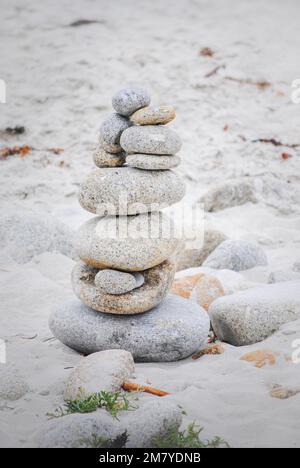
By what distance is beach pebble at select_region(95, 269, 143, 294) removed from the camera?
13.9ft

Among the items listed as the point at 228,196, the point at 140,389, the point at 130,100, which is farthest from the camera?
the point at 228,196

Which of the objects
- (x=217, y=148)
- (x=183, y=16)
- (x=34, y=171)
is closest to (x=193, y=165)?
(x=217, y=148)

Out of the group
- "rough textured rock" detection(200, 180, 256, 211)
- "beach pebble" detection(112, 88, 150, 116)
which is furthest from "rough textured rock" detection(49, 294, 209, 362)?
"rough textured rock" detection(200, 180, 256, 211)

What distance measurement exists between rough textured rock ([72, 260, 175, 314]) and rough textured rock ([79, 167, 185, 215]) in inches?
21.2

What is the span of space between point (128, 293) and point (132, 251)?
358 mm

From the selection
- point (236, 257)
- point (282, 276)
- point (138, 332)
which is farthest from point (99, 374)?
point (236, 257)

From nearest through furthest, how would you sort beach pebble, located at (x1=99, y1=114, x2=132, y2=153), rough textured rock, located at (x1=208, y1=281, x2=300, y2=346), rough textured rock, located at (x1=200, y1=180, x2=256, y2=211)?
1. rough textured rock, located at (x1=208, y1=281, x2=300, y2=346)
2. beach pebble, located at (x1=99, y1=114, x2=132, y2=153)
3. rough textured rock, located at (x1=200, y1=180, x2=256, y2=211)

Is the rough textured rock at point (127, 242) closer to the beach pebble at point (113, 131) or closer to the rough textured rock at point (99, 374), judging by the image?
the beach pebble at point (113, 131)

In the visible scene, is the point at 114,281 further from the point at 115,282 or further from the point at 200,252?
the point at 200,252

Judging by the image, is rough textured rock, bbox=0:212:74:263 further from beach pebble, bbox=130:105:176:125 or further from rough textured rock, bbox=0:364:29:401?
rough textured rock, bbox=0:364:29:401

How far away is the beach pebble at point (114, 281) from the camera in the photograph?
423cm

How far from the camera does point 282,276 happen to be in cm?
562

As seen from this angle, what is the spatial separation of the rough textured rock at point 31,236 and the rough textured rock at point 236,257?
1.78 m
